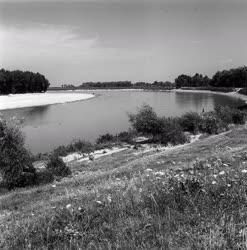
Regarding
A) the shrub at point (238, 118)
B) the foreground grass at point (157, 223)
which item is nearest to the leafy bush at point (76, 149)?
the foreground grass at point (157, 223)

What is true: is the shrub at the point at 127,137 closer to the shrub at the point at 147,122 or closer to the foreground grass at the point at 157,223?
the shrub at the point at 147,122

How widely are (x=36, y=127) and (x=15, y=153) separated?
3170cm

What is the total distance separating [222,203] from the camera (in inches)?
205

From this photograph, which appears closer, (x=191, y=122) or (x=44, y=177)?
(x=44, y=177)

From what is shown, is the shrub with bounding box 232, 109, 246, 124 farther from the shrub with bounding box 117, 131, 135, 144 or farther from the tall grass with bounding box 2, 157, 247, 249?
the tall grass with bounding box 2, 157, 247, 249

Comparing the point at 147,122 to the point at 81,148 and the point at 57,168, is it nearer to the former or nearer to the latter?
the point at 81,148

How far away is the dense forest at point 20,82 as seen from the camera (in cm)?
13874

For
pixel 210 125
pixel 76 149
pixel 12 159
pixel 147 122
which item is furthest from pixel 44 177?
pixel 210 125

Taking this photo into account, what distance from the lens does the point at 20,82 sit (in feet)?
486

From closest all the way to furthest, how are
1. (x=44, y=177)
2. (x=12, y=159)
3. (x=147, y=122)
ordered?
(x=12, y=159), (x=44, y=177), (x=147, y=122)

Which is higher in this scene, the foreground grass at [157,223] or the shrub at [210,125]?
the foreground grass at [157,223]

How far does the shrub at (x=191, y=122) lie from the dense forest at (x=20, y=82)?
107373 mm

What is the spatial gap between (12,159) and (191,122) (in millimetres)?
26023

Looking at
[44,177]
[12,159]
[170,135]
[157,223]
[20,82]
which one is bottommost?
[170,135]
